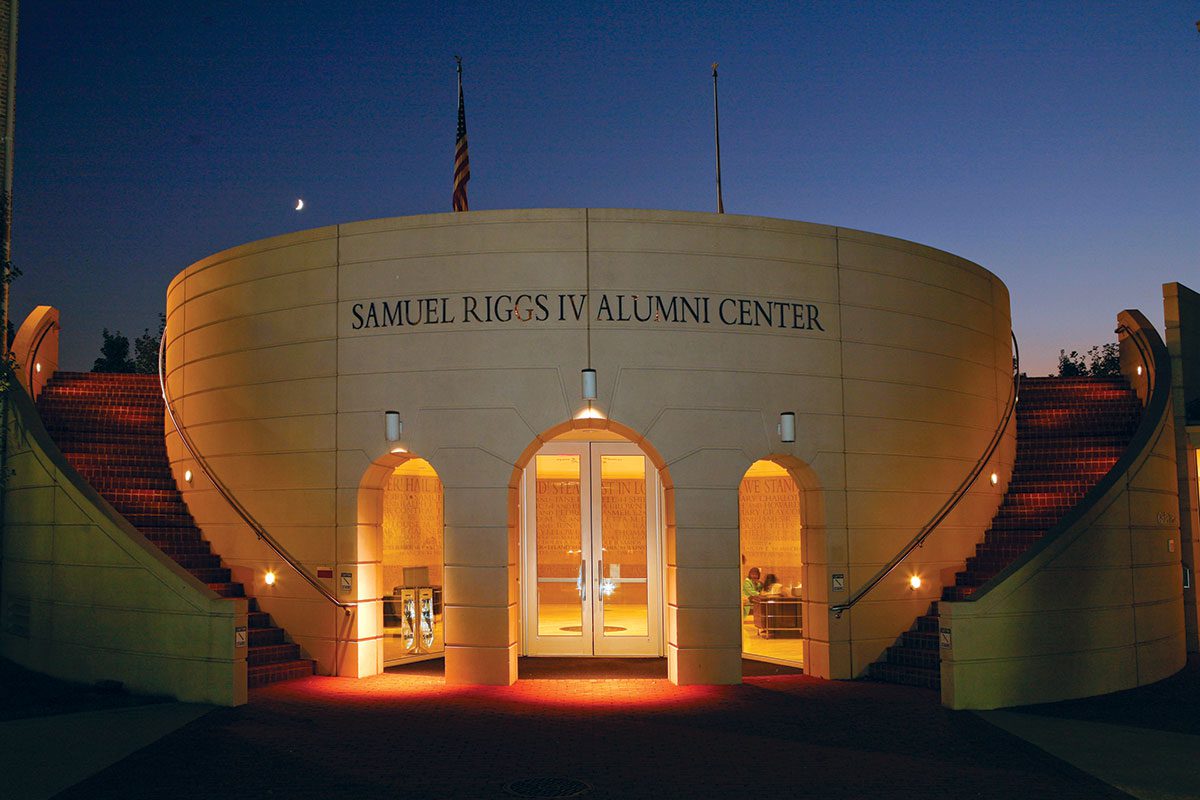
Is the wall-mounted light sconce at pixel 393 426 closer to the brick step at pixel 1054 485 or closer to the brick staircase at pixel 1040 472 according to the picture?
the brick staircase at pixel 1040 472

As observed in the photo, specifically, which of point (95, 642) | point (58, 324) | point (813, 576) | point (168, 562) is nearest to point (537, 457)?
point (813, 576)

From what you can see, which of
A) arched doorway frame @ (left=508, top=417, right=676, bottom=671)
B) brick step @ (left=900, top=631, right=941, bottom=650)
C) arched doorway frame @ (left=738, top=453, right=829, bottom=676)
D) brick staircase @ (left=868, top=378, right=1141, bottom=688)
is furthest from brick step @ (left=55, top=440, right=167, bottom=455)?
brick step @ (left=900, top=631, right=941, bottom=650)

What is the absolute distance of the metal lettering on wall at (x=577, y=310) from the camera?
38.9 feet

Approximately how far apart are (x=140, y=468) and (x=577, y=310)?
682 cm

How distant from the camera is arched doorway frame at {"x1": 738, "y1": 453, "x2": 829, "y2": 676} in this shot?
1220 centimetres

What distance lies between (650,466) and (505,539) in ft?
8.78

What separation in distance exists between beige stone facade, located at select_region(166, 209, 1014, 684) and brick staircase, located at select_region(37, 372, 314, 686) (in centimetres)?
33

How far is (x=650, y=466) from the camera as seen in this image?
1361cm

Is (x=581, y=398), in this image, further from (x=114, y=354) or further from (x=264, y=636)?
(x=114, y=354)

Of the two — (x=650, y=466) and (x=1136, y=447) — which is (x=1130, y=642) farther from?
(x=650, y=466)

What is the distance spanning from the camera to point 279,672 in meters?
11.8

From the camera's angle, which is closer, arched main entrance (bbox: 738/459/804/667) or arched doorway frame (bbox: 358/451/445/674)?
arched doorway frame (bbox: 358/451/445/674)

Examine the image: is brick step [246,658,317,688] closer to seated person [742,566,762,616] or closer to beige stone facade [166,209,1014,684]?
beige stone facade [166,209,1014,684]

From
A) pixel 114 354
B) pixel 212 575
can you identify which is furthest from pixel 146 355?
pixel 212 575
